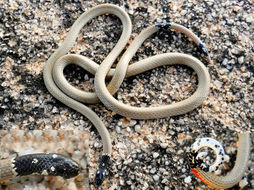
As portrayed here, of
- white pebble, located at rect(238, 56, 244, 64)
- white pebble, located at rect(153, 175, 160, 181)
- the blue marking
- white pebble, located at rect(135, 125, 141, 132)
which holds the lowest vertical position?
white pebble, located at rect(153, 175, 160, 181)

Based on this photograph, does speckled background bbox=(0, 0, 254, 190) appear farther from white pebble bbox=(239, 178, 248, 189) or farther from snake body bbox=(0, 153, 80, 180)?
snake body bbox=(0, 153, 80, 180)

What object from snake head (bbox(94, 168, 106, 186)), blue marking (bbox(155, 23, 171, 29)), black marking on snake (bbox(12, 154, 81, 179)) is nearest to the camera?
black marking on snake (bbox(12, 154, 81, 179))

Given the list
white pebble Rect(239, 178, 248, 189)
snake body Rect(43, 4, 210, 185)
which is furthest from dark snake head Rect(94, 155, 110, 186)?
white pebble Rect(239, 178, 248, 189)

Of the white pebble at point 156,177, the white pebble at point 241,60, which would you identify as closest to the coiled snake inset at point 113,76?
the white pebble at point 241,60

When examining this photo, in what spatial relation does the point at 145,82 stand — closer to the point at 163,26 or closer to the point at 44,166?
the point at 163,26

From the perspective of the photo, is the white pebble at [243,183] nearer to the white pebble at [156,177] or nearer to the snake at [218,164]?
the snake at [218,164]

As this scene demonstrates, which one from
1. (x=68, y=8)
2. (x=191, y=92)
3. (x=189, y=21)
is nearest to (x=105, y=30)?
(x=68, y=8)
